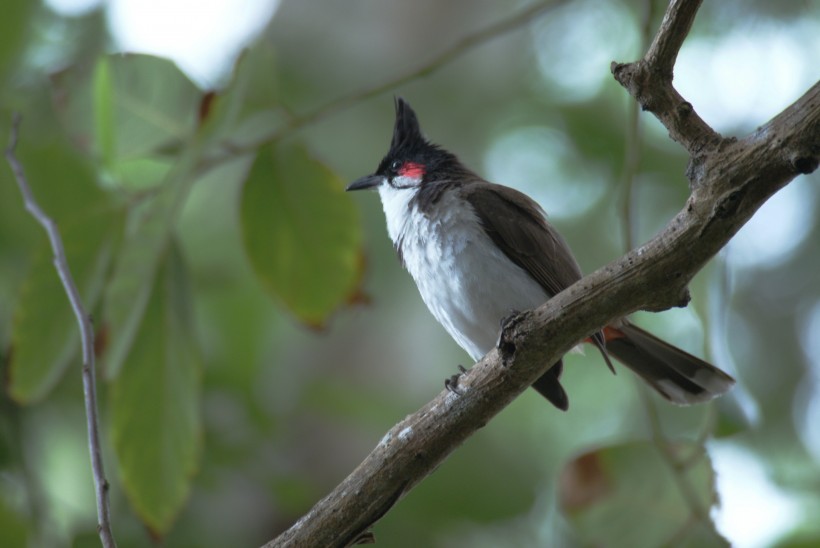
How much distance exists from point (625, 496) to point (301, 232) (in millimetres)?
1305

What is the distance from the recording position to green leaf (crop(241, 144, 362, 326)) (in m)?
3.04

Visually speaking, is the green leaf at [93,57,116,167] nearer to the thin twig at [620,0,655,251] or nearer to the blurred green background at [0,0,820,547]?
the blurred green background at [0,0,820,547]

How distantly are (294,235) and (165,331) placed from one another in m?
0.52

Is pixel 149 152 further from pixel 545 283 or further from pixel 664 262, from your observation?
pixel 664 262

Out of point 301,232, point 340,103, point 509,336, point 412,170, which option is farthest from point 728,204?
point 412,170

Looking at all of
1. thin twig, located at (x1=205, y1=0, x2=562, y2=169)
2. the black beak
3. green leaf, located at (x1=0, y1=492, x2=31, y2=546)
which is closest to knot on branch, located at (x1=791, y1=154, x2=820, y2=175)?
thin twig, located at (x1=205, y1=0, x2=562, y2=169)

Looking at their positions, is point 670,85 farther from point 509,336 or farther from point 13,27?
point 13,27

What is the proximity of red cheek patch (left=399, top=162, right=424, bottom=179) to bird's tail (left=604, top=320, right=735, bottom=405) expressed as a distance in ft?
3.21

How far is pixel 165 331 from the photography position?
2.88 metres

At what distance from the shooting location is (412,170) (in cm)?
378

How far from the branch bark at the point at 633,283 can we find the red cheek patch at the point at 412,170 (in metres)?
1.67

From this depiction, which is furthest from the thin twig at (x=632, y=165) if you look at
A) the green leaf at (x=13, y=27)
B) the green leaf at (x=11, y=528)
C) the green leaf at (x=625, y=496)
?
the green leaf at (x=11, y=528)

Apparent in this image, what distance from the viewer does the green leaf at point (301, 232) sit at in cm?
304

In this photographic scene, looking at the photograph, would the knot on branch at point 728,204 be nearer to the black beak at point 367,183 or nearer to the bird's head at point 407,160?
the bird's head at point 407,160
